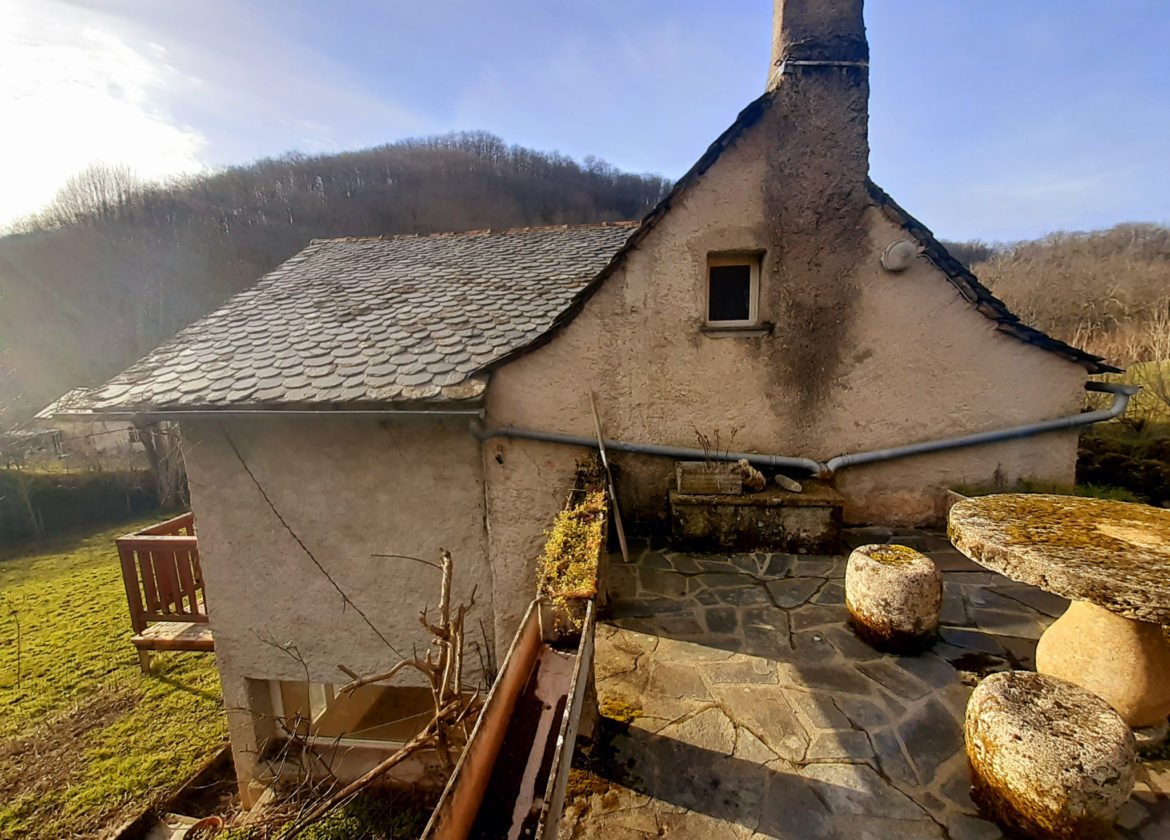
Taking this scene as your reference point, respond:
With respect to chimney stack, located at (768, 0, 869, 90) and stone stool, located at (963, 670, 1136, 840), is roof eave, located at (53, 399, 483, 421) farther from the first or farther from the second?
chimney stack, located at (768, 0, 869, 90)

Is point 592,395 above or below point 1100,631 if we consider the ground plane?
above

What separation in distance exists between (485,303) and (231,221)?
36209 mm

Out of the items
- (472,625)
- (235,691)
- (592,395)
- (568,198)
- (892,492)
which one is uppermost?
(568,198)

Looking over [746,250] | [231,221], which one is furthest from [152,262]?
[746,250]

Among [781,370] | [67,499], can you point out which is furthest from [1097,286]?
[67,499]

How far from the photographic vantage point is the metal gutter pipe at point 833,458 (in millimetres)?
4762

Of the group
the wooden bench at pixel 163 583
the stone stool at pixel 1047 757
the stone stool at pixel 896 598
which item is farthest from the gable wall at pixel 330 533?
the stone stool at pixel 1047 757

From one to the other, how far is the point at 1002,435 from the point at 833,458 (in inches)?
65.1

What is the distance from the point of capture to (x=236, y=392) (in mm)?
4945

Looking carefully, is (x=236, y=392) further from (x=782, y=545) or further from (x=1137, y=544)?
(x=1137, y=544)

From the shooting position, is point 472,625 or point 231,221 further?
point 231,221

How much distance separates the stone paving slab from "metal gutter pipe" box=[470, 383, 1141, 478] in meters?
1.22

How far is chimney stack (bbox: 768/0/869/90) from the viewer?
14.4 feet

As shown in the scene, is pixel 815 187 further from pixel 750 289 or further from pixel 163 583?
pixel 163 583
